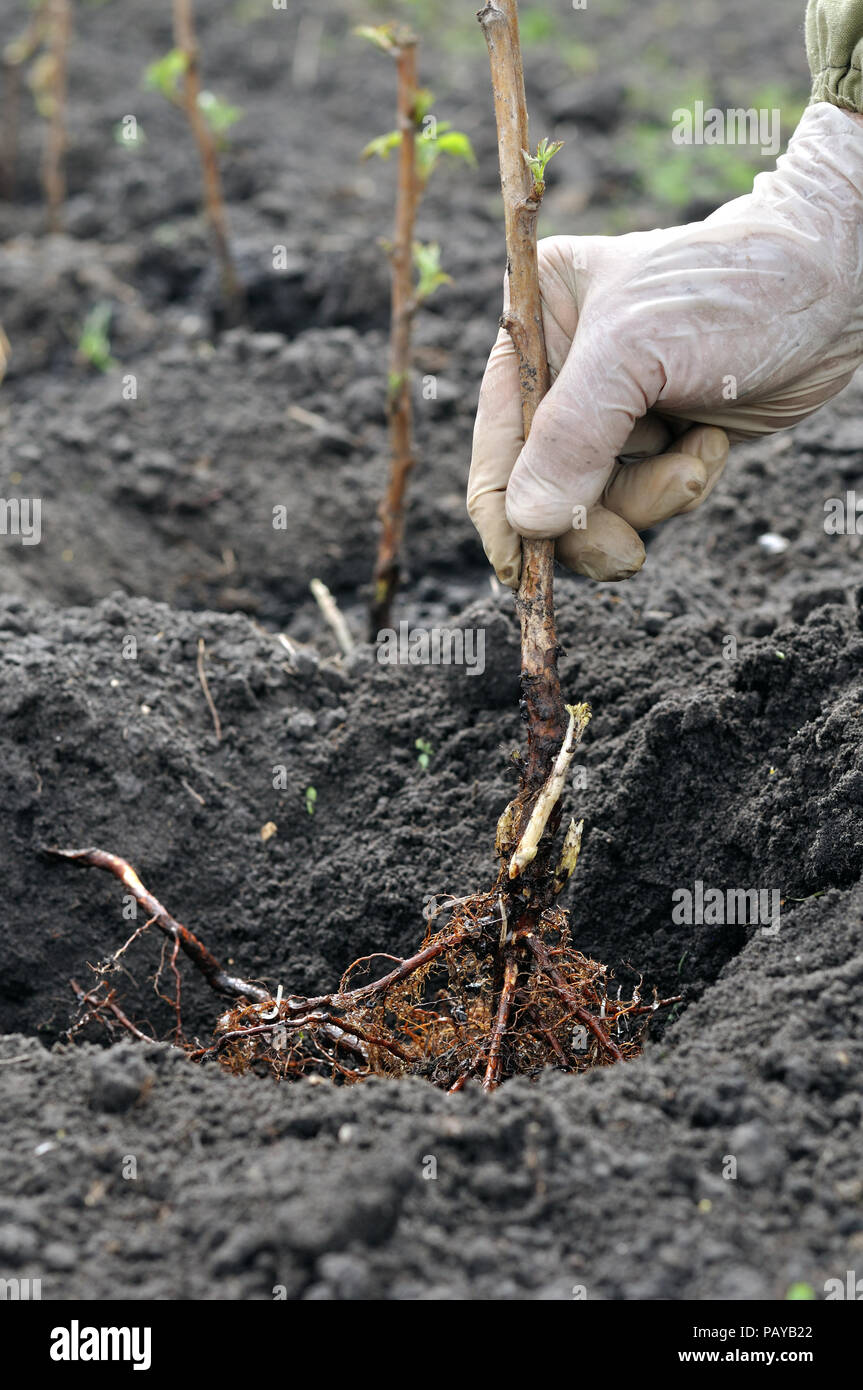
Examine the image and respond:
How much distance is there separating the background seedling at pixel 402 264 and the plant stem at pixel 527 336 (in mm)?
1090

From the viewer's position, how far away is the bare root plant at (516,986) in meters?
2.04

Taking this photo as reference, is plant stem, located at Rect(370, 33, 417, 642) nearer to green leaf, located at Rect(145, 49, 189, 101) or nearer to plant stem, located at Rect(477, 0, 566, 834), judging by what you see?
plant stem, located at Rect(477, 0, 566, 834)

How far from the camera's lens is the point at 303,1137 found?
1707 millimetres

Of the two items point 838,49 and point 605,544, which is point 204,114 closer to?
point 838,49

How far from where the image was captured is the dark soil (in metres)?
1.52

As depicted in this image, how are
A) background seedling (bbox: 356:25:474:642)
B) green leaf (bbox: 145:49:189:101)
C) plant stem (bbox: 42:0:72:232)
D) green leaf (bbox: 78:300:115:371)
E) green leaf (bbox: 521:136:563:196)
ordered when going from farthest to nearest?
plant stem (bbox: 42:0:72:232), green leaf (bbox: 78:300:115:371), green leaf (bbox: 145:49:189:101), background seedling (bbox: 356:25:474:642), green leaf (bbox: 521:136:563:196)

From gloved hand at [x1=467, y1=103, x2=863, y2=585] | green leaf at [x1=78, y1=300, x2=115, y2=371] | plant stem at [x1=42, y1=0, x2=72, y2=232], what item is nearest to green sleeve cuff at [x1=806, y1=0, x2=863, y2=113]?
gloved hand at [x1=467, y1=103, x2=863, y2=585]

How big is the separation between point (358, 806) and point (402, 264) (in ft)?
4.89

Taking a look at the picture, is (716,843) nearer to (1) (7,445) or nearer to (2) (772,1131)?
(2) (772,1131)

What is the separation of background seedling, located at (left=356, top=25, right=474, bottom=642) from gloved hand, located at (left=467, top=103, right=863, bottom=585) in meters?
1.00

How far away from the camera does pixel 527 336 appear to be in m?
2.03

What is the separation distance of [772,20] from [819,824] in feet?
26.5

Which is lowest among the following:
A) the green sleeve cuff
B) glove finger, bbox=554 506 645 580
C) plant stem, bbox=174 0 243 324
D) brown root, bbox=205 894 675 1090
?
brown root, bbox=205 894 675 1090
